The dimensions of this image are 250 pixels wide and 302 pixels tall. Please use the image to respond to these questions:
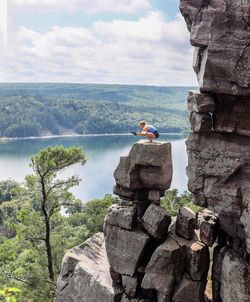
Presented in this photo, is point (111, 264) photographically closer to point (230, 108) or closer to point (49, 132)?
point (230, 108)

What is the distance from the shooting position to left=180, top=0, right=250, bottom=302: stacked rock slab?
12.3m

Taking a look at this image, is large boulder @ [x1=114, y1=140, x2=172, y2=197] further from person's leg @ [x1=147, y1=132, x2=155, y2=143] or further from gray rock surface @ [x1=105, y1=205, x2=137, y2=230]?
gray rock surface @ [x1=105, y1=205, x2=137, y2=230]

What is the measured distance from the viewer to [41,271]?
2541 centimetres

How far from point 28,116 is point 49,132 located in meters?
11.3

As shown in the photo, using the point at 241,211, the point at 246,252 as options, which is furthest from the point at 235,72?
the point at 246,252

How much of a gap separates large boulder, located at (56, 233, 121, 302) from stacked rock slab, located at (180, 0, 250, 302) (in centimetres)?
407

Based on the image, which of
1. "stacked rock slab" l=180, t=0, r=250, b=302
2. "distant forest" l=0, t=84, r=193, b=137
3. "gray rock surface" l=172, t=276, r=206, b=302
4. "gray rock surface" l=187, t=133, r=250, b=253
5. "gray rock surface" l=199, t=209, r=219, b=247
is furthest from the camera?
"distant forest" l=0, t=84, r=193, b=137

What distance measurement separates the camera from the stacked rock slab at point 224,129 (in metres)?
12.3

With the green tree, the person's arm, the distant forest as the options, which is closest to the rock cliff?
the person's arm

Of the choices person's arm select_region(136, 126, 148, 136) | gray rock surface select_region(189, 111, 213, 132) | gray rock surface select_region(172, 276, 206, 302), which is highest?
gray rock surface select_region(189, 111, 213, 132)

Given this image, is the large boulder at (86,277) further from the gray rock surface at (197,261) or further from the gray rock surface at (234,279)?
the gray rock surface at (234,279)

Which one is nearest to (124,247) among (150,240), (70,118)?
(150,240)

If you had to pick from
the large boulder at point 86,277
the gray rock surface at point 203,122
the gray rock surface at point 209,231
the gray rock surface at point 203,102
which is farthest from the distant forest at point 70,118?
the gray rock surface at point 203,102

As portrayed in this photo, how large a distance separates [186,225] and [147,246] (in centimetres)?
157
